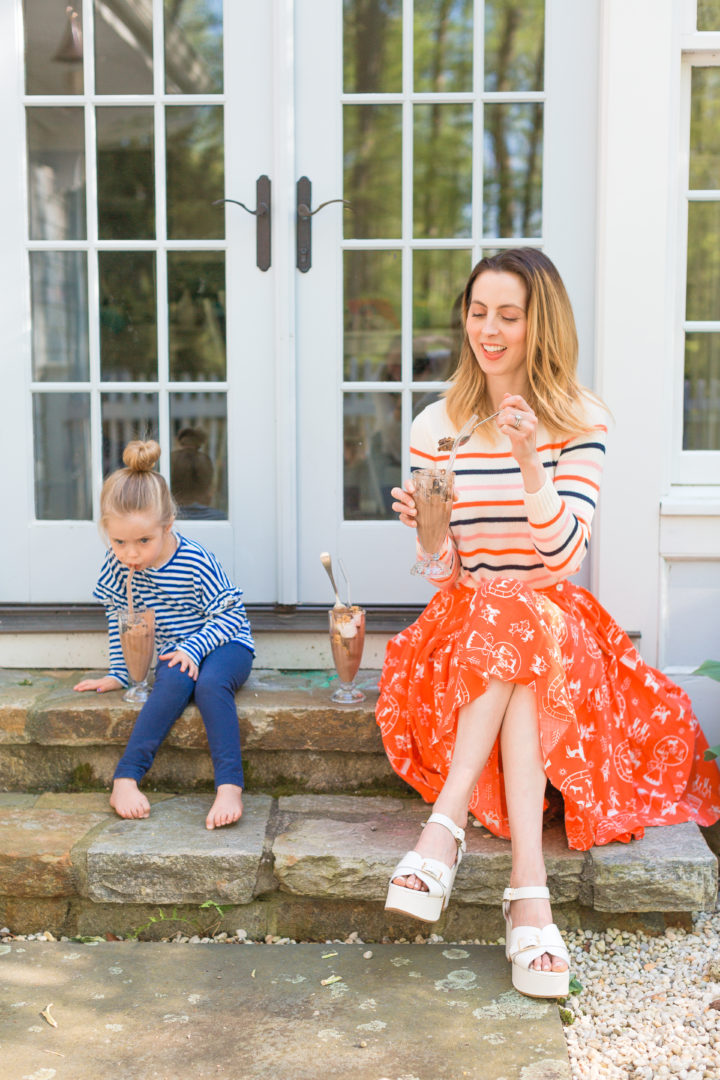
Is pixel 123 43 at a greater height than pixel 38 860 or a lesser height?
greater

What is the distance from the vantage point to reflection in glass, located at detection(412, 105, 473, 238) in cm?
300

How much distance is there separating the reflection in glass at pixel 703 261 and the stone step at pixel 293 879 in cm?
140

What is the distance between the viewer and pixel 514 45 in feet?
9.71

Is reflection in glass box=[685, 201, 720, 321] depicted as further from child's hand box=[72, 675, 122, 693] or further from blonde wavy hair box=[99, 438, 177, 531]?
child's hand box=[72, 675, 122, 693]

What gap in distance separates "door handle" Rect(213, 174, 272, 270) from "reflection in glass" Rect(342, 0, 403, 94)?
1.14 feet

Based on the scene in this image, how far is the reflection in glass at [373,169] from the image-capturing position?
3.01 metres

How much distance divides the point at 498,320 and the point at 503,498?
0.38 m

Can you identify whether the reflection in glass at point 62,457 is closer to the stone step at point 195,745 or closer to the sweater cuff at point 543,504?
the stone step at point 195,745

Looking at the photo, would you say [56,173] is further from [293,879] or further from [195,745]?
[293,879]

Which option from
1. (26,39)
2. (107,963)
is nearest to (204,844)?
(107,963)

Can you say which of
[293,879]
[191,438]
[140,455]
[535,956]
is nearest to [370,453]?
[191,438]

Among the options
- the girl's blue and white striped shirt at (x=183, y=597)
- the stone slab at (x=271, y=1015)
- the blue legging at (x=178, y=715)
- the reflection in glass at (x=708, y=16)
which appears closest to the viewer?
the stone slab at (x=271, y=1015)

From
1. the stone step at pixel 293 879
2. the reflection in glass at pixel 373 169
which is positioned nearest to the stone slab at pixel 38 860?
the stone step at pixel 293 879

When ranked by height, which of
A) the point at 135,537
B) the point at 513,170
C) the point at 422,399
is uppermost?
the point at 513,170
